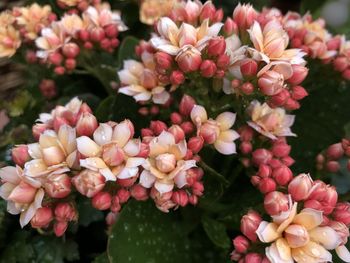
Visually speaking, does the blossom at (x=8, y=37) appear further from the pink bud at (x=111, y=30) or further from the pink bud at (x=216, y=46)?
the pink bud at (x=216, y=46)

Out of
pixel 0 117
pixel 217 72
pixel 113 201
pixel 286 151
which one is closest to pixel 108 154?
pixel 113 201

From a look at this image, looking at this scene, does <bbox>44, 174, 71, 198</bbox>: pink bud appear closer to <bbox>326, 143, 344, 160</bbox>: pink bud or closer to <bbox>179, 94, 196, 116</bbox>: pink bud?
<bbox>179, 94, 196, 116</bbox>: pink bud

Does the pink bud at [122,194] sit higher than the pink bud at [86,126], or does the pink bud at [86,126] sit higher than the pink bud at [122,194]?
the pink bud at [86,126]

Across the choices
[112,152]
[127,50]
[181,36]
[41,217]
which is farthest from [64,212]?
[127,50]

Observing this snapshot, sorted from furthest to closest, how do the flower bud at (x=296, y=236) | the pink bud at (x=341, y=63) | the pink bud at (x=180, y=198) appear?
1. the pink bud at (x=341, y=63)
2. the pink bud at (x=180, y=198)
3. the flower bud at (x=296, y=236)

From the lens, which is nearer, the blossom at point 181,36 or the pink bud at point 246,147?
the blossom at point 181,36

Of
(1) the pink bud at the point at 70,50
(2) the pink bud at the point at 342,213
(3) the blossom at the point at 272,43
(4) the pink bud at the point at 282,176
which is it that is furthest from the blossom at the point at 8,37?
(2) the pink bud at the point at 342,213
